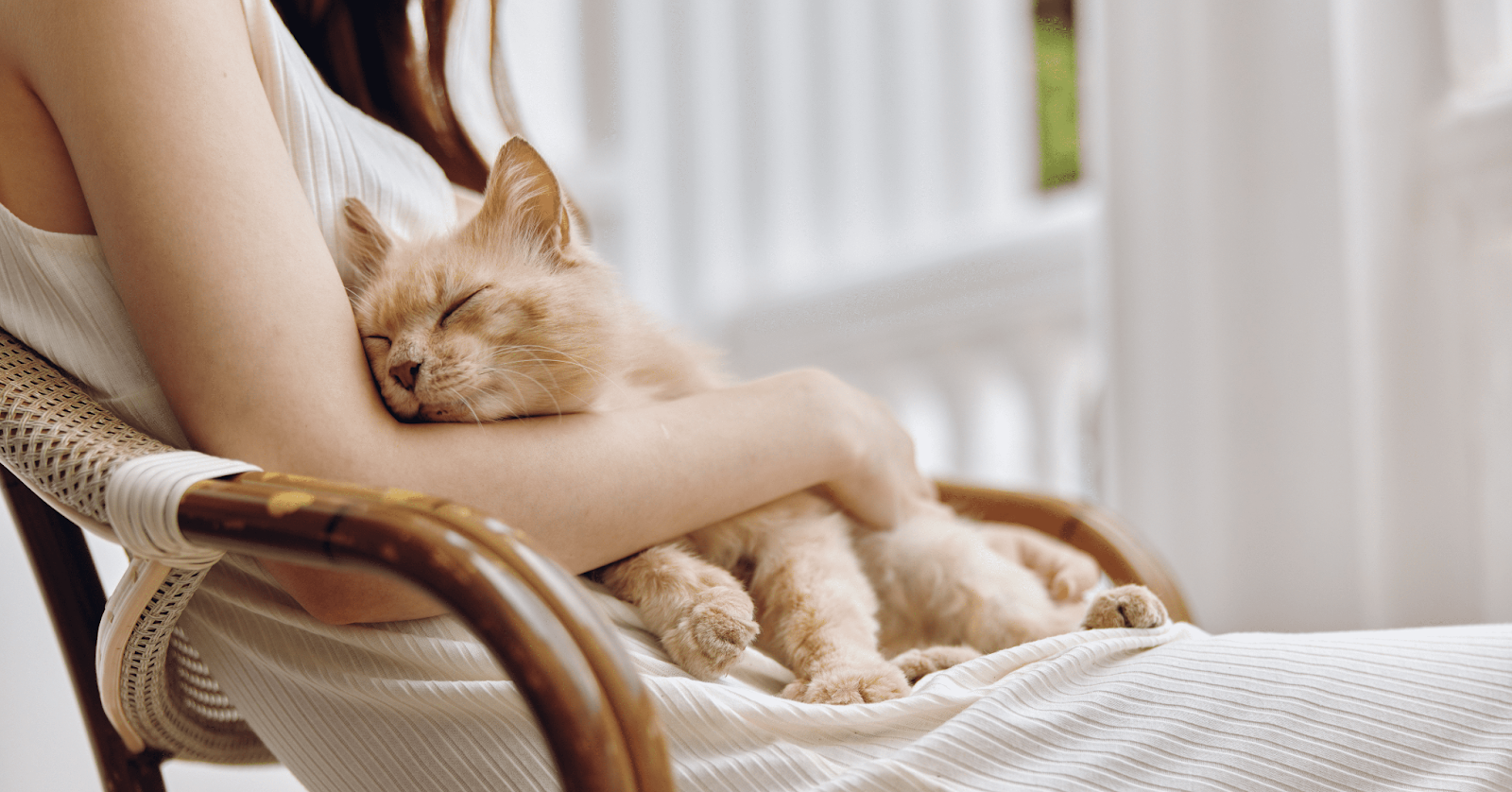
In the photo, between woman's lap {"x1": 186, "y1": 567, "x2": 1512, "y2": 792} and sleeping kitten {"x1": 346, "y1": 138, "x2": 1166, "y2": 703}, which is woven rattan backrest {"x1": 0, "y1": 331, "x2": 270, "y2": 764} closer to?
woman's lap {"x1": 186, "y1": 567, "x2": 1512, "y2": 792}

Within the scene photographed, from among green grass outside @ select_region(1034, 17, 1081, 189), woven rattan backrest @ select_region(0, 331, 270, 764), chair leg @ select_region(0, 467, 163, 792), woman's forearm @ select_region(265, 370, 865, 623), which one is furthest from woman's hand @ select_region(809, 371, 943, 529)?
green grass outside @ select_region(1034, 17, 1081, 189)

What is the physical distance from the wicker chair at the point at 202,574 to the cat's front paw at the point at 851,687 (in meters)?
0.30

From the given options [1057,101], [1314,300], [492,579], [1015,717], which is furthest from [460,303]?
[1057,101]

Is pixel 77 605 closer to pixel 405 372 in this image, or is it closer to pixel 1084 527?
pixel 405 372

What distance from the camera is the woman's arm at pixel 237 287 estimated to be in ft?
2.09

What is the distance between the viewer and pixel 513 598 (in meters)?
0.47

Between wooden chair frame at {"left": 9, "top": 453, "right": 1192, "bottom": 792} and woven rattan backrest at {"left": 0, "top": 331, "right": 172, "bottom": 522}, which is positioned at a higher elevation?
woven rattan backrest at {"left": 0, "top": 331, "right": 172, "bottom": 522}

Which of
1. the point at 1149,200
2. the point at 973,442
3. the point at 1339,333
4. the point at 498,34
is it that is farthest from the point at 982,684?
the point at 973,442

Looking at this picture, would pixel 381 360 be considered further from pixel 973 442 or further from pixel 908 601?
pixel 973 442

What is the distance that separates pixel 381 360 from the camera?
812mm

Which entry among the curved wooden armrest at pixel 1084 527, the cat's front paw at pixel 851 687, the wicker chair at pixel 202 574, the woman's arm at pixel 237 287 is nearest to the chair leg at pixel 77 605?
the wicker chair at pixel 202 574

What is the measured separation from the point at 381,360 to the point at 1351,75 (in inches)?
58.7

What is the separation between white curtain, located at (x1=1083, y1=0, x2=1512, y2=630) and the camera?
1.43 metres

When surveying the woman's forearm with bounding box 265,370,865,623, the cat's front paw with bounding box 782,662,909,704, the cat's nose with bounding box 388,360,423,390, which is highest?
the cat's nose with bounding box 388,360,423,390
